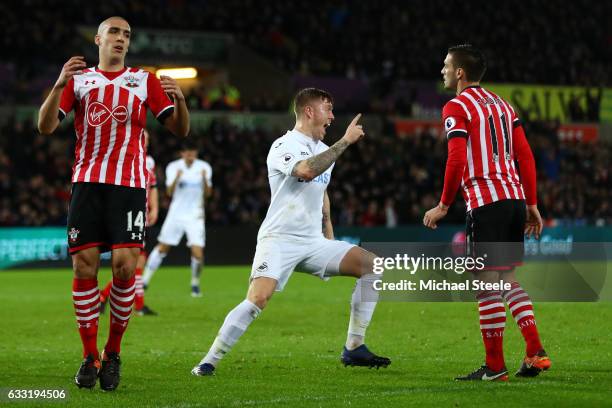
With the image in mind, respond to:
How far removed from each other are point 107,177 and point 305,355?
3.06 meters

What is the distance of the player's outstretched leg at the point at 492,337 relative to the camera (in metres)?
7.87

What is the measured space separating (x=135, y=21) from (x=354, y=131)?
92.4ft

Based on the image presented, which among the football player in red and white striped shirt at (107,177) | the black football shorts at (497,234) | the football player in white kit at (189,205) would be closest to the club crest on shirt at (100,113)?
the football player in red and white striped shirt at (107,177)

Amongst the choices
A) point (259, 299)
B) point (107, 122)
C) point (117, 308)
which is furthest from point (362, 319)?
point (107, 122)

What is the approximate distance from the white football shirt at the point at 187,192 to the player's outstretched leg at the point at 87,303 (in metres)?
9.90

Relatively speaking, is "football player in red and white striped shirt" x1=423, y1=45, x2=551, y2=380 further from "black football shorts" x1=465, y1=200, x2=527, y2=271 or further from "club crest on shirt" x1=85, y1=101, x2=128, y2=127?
"club crest on shirt" x1=85, y1=101, x2=128, y2=127

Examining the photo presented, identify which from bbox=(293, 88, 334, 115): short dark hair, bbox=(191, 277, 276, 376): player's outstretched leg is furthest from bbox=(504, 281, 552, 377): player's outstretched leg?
bbox=(293, 88, 334, 115): short dark hair

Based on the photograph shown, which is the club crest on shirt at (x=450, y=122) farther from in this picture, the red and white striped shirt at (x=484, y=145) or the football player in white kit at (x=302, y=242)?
the football player in white kit at (x=302, y=242)

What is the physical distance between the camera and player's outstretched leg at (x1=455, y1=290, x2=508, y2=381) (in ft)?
25.8

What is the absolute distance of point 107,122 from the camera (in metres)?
7.59

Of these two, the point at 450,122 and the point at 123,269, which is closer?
the point at 123,269

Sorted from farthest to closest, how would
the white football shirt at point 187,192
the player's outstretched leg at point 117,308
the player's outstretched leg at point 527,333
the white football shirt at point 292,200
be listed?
1. the white football shirt at point 187,192
2. the white football shirt at point 292,200
3. the player's outstretched leg at point 527,333
4. the player's outstretched leg at point 117,308

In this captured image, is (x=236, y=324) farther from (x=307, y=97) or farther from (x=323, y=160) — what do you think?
(x=307, y=97)

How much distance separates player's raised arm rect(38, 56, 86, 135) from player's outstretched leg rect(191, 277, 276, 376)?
1932 millimetres
